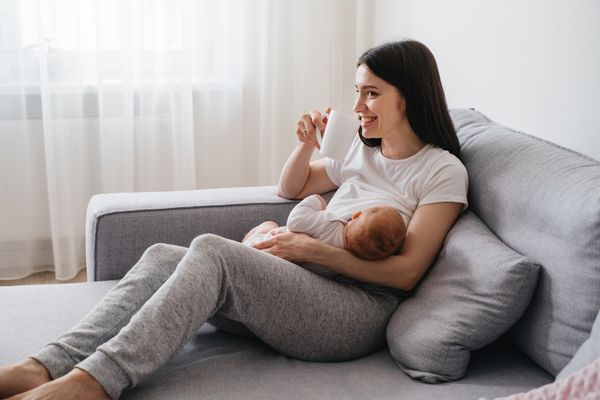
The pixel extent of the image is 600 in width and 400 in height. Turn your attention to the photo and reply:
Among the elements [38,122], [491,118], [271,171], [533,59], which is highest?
[533,59]

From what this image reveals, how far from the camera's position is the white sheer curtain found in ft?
9.87

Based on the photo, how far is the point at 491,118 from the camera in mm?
2285

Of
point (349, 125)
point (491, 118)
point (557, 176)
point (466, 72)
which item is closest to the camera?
point (557, 176)

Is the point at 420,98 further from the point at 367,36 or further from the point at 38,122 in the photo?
the point at 38,122

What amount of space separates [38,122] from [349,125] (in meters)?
1.72

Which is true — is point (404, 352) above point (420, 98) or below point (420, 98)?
below

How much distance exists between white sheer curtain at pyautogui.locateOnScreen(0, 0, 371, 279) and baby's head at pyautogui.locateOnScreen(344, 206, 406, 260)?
5.33ft

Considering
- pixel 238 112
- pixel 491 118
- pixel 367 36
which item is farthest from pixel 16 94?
pixel 491 118

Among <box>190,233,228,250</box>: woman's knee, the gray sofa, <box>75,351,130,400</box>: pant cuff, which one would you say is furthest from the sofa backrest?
<box>75,351,130,400</box>: pant cuff

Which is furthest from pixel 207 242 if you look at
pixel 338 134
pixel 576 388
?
pixel 576 388

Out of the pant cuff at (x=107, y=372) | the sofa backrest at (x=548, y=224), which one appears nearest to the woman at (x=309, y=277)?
the pant cuff at (x=107, y=372)

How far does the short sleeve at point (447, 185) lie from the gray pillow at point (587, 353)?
0.54 m

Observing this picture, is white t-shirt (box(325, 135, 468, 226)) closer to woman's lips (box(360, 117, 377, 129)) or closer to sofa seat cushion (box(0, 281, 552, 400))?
woman's lips (box(360, 117, 377, 129))

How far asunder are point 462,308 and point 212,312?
1.76 feet
